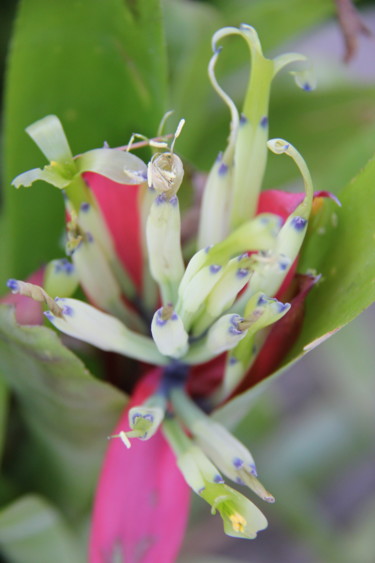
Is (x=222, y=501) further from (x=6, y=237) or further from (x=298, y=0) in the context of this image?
(x=298, y=0)

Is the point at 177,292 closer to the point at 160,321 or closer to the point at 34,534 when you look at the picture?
the point at 160,321

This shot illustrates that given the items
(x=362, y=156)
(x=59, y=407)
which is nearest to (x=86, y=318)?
(x=59, y=407)

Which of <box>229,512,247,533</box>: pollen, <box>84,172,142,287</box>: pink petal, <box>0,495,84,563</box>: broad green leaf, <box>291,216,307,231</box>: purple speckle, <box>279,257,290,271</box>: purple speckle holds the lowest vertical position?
<box>0,495,84,563</box>: broad green leaf

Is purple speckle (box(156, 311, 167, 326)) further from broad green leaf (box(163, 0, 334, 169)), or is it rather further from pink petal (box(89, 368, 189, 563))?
broad green leaf (box(163, 0, 334, 169))

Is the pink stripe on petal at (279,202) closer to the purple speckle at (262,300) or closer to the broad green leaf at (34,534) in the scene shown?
the purple speckle at (262,300)

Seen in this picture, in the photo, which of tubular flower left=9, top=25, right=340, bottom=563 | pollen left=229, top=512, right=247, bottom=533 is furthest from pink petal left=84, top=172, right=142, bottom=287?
pollen left=229, top=512, right=247, bottom=533

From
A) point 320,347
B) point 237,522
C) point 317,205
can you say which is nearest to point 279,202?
point 317,205

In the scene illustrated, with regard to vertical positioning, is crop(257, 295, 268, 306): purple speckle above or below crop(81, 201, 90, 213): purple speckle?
above
